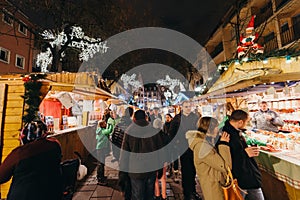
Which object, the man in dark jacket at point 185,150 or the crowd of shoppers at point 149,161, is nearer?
the crowd of shoppers at point 149,161

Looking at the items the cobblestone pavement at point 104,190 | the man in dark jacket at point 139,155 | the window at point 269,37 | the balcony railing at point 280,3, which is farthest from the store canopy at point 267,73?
the window at point 269,37

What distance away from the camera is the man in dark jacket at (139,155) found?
9.44 ft

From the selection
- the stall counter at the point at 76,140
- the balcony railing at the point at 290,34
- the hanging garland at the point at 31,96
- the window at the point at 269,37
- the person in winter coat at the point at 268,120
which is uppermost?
the window at the point at 269,37

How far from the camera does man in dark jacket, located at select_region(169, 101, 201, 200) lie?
4012mm

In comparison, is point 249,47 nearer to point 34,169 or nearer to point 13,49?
point 34,169

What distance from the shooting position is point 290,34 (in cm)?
1204

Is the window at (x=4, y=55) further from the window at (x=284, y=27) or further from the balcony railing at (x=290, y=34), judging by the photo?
the window at (x=284, y=27)

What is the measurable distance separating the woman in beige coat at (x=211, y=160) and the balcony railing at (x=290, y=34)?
13.3m

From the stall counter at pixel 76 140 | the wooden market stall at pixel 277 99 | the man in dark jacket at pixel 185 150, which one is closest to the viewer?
the wooden market stall at pixel 277 99

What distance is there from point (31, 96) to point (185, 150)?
3.99m

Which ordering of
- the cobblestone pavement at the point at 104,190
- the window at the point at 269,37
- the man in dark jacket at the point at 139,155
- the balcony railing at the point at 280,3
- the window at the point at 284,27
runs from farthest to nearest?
the window at the point at 269,37
the window at the point at 284,27
the balcony railing at the point at 280,3
the cobblestone pavement at the point at 104,190
the man in dark jacket at the point at 139,155

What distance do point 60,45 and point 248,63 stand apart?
26.7 feet

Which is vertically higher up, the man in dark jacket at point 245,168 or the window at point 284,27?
the window at point 284,27

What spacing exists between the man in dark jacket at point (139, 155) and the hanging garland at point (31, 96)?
8.88 ft
